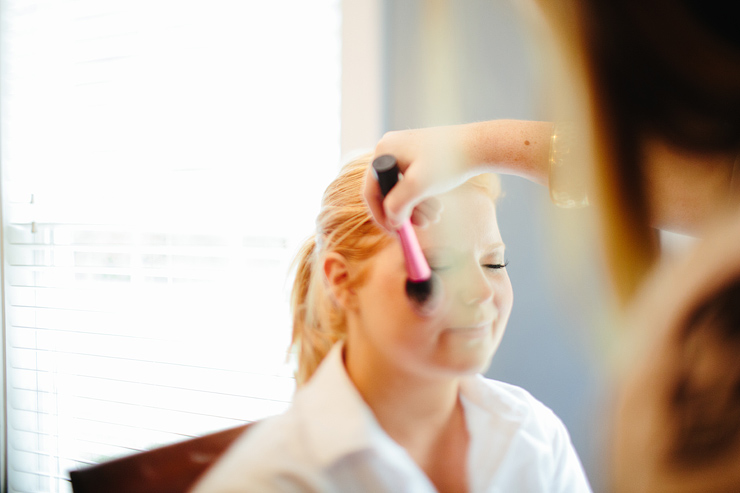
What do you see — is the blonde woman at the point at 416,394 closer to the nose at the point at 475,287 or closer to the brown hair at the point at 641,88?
the nose at the point at 475,287

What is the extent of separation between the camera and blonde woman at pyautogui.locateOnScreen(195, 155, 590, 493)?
1.09ft

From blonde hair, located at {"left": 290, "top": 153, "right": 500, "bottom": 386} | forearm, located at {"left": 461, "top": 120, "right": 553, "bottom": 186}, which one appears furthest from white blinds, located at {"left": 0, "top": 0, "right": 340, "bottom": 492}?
forearm, located at {"left": 461, "top": 120, "right": 553, "bottom": 186}

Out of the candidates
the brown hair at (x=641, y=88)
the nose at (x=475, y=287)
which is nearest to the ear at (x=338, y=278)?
the nose at (x=475, y=287)

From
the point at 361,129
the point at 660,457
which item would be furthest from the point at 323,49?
the point at 660,457

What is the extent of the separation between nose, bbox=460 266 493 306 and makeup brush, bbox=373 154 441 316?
0.02m

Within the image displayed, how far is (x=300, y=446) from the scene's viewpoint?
1.08ft

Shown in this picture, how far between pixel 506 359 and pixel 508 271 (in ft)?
0.28

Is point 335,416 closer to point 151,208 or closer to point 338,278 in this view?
point 338,278

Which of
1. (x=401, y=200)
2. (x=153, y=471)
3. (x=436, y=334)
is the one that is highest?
(x=401, y=200)

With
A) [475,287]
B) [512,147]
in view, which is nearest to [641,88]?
[512,147]

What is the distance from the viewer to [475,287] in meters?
0.36

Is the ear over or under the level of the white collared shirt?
over

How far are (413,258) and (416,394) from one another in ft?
0.40

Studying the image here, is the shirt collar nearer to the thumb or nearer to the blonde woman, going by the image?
the blonde woman
